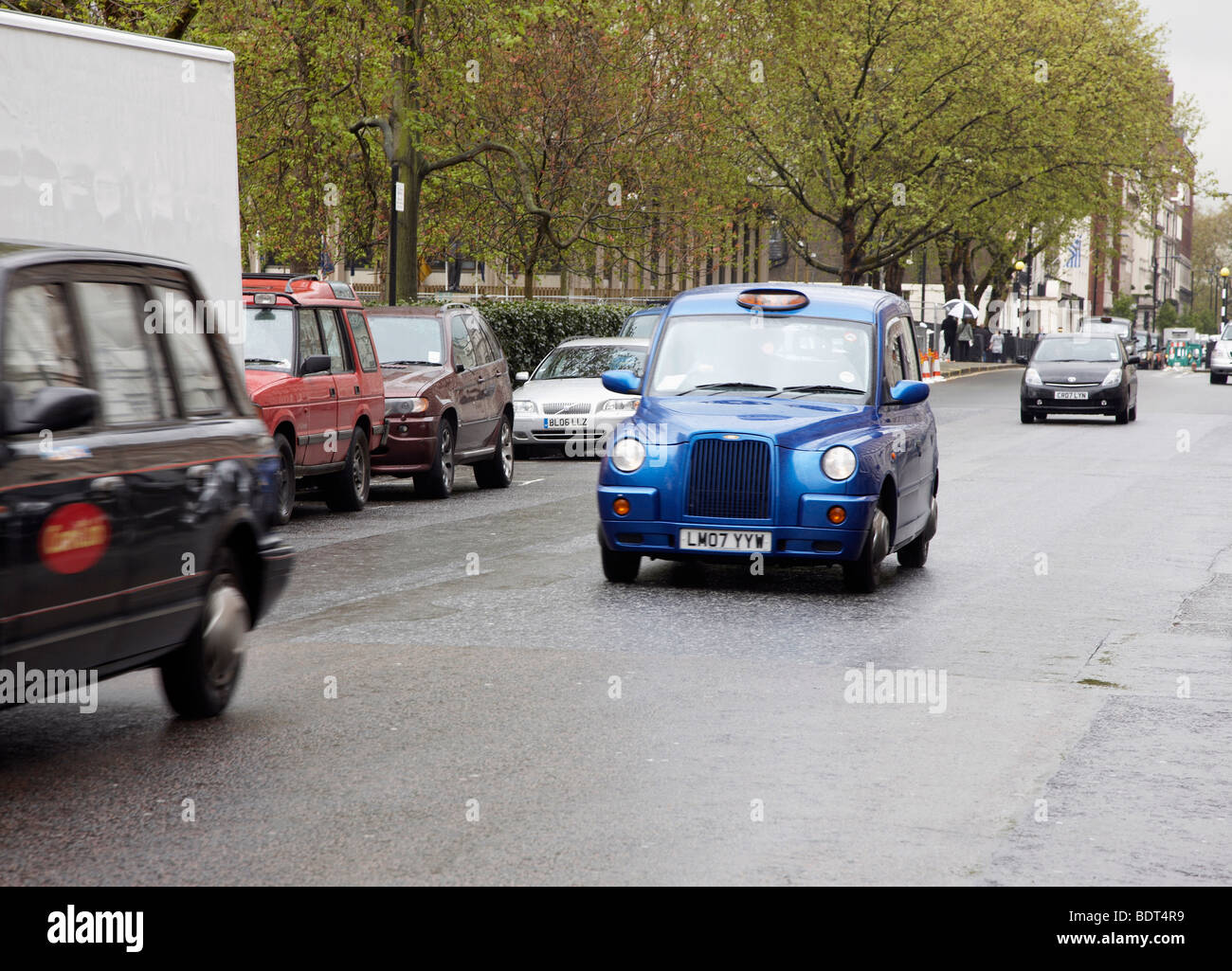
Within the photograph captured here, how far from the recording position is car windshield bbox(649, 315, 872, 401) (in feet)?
38.9

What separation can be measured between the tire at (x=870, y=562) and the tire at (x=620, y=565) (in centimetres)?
131

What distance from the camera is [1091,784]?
6.40 meters

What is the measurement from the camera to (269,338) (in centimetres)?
1559

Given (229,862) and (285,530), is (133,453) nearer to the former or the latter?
(229,862)

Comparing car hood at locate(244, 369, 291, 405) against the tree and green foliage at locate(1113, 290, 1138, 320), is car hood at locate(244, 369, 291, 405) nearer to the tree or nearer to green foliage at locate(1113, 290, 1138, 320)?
the tree

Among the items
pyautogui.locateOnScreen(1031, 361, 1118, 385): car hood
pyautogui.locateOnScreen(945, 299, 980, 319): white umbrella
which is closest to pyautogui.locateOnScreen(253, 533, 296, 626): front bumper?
pyautogui.locateOnScreen(1031, 361, 1118, 385): car hood

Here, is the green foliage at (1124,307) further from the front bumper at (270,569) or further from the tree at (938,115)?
the front bumper at (270,569)

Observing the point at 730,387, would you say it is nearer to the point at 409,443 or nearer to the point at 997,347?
the point at 409,443

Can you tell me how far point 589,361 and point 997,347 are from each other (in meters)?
54.9

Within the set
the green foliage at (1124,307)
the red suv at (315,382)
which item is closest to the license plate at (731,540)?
the red suv at (315,382)

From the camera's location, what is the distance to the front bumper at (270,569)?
7.54 metres

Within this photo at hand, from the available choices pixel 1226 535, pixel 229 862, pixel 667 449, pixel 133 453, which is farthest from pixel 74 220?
pixel 1226 535

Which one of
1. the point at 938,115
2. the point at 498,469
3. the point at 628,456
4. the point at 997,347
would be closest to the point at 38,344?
the point at 628,456

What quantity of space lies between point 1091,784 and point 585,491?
1265 centimetres
